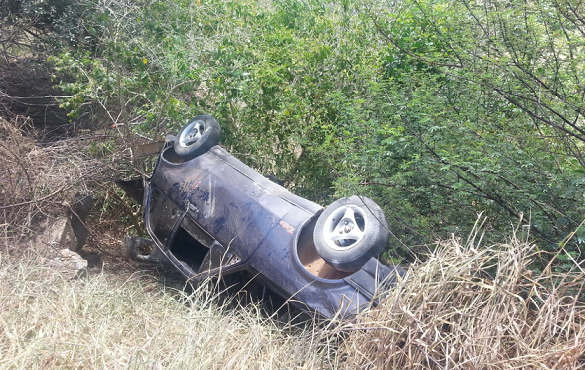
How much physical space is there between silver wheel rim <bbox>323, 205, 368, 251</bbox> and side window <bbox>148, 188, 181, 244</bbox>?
5.37 ft

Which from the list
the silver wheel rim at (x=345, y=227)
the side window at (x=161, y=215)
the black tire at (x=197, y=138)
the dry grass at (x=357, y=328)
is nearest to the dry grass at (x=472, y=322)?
the dry grass at (x=357, y=328)

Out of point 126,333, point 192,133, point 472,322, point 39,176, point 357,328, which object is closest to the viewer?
point 472,322

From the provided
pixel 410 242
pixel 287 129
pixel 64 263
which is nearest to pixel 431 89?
pixel 410 242

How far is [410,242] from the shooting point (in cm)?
476

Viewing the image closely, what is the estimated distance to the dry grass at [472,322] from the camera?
3.22 meters

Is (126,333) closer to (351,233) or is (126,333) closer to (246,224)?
(246,224)

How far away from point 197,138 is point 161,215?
2.80 feet

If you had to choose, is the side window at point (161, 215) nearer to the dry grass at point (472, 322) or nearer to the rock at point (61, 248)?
the rock at point (61, 248)

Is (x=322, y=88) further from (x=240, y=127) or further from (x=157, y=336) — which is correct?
(x=157, y=336)

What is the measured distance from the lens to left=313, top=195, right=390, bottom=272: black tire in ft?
13.1

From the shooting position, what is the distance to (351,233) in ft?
13.7

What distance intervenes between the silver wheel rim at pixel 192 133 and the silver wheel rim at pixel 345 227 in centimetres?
190

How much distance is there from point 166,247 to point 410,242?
220 centimetres

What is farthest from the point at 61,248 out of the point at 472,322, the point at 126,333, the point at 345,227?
the point at 472,322
